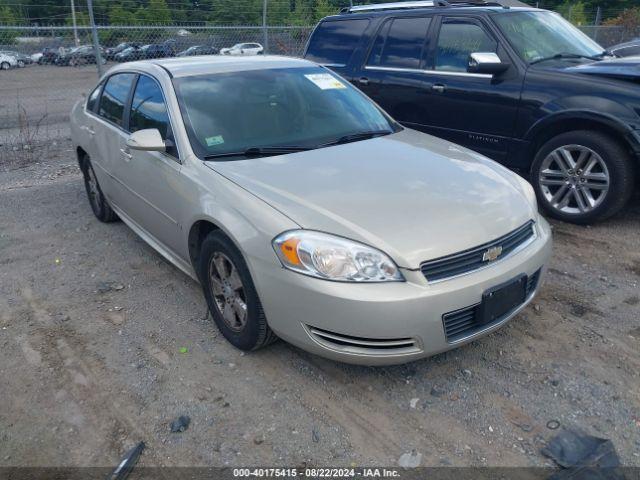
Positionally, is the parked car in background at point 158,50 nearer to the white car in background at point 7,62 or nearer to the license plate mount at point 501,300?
the white car in background at point 7,62

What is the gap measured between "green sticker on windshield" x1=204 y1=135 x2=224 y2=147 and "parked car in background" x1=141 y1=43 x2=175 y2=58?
936cm

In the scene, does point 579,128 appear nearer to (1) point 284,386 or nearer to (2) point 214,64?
(2) point 214,64

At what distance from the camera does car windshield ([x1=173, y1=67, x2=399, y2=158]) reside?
3482 mm

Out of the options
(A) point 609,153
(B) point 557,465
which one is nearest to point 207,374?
(B) point 557,465

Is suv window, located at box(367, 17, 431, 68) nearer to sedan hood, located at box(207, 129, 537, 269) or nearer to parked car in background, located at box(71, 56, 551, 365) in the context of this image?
parked car in background, located at box(71, 56, 551, 365)

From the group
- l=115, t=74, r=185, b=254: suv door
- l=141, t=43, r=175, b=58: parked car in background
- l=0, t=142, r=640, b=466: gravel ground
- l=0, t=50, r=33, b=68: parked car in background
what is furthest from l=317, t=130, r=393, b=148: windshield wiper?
l=0, t=50, r=33, b=68: parked car in background

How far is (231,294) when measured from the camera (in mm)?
3123

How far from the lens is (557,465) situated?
2.35 m

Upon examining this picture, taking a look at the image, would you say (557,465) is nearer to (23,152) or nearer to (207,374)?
(207,374)

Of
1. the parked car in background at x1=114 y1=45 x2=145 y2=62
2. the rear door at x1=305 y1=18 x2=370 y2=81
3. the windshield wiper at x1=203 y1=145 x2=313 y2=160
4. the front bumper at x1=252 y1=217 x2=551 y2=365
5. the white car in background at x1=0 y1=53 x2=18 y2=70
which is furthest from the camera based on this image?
the white car in background at x1=0 y1=53 x2=18 y2=70

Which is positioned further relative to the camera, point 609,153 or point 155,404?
point 609,153

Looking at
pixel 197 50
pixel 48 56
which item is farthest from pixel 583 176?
pixel 48 56

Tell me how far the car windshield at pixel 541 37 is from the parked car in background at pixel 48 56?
10.2 m

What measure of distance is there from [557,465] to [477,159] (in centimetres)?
198
